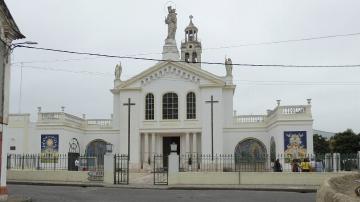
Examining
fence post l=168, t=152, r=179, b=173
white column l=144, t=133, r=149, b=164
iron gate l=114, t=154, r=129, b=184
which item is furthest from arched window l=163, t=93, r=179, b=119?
fence post l=168, t=152, r=179, b=173

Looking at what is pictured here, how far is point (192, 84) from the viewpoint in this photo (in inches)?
1571

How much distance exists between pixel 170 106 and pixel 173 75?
2.57 m

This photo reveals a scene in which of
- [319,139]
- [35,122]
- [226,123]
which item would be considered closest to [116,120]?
[35,122]

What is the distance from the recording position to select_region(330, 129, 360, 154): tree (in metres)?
58.9

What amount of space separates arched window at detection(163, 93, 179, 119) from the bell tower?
883 cm

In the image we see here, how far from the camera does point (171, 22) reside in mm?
42875

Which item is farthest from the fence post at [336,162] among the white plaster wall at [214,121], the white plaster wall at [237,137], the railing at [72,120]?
the railing at [72,120]

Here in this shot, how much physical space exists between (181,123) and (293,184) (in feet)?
51.0

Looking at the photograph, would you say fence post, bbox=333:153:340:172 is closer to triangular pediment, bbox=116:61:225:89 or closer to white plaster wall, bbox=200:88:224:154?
white plaster wall, bbox=200:88:224:154

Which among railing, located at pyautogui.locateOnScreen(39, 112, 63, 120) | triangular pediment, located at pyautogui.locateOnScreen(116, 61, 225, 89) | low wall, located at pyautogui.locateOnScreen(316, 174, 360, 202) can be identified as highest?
triangular pediment, located at pyautogui.locateOnScreen(116, 61, 225, 89)

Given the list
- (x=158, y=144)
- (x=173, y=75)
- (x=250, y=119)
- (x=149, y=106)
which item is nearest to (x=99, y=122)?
(x=149, y=106)

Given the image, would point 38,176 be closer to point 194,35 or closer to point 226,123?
point 226,123

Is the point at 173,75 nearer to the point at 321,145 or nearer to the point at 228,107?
the point at 228,107


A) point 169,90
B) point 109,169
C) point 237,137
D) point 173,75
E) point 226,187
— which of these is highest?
point 173,75
